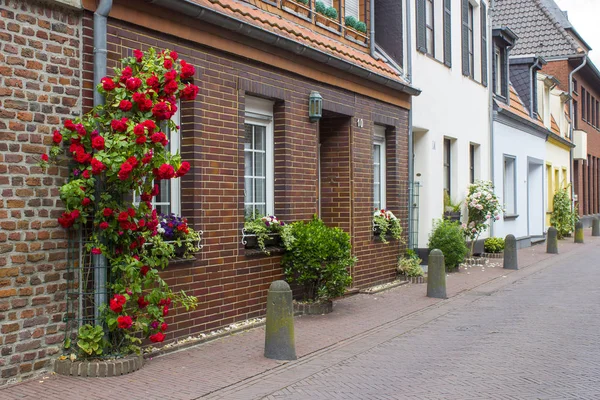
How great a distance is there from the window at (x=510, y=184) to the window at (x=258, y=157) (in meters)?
15.2

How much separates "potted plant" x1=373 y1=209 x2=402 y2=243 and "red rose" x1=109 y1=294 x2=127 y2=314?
7.32 m

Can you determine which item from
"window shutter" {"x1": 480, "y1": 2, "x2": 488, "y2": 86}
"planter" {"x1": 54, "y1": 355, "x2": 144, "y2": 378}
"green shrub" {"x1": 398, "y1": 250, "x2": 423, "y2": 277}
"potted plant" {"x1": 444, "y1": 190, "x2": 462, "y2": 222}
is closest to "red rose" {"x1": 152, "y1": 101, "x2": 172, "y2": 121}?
"planter" {"x1": 54, "y1": 355, "x2": 144, "y2": 378}

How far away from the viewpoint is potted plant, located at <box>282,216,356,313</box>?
988cm

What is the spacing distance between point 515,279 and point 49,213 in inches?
436

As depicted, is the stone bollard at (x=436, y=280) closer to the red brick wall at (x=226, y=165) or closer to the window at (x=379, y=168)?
the window at (x=379, y=168)

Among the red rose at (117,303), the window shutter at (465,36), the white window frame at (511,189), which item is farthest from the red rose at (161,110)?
the white window frame at (511,189)

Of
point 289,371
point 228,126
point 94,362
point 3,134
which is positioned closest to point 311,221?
point 228,126

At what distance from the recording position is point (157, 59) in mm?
7160

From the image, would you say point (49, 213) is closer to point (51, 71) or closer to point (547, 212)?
point (51, 71)

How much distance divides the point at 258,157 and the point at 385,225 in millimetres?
3895

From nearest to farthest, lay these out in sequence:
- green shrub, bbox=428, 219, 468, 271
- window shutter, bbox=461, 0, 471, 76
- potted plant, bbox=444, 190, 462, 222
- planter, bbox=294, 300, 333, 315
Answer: planter, bbox=294, 300, 333, 315, green shrub, bbox=428, 219, 468, 271, potted plant, bbox=444, 190, 462, 222, window shutter, bbox=461, 0, 471, 76

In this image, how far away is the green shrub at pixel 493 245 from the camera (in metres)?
20.4

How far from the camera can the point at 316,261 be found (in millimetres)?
9867

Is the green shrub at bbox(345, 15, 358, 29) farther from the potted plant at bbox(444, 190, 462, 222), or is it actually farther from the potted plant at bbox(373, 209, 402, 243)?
the potted plant at bbox(444, 190, 462, 222)
